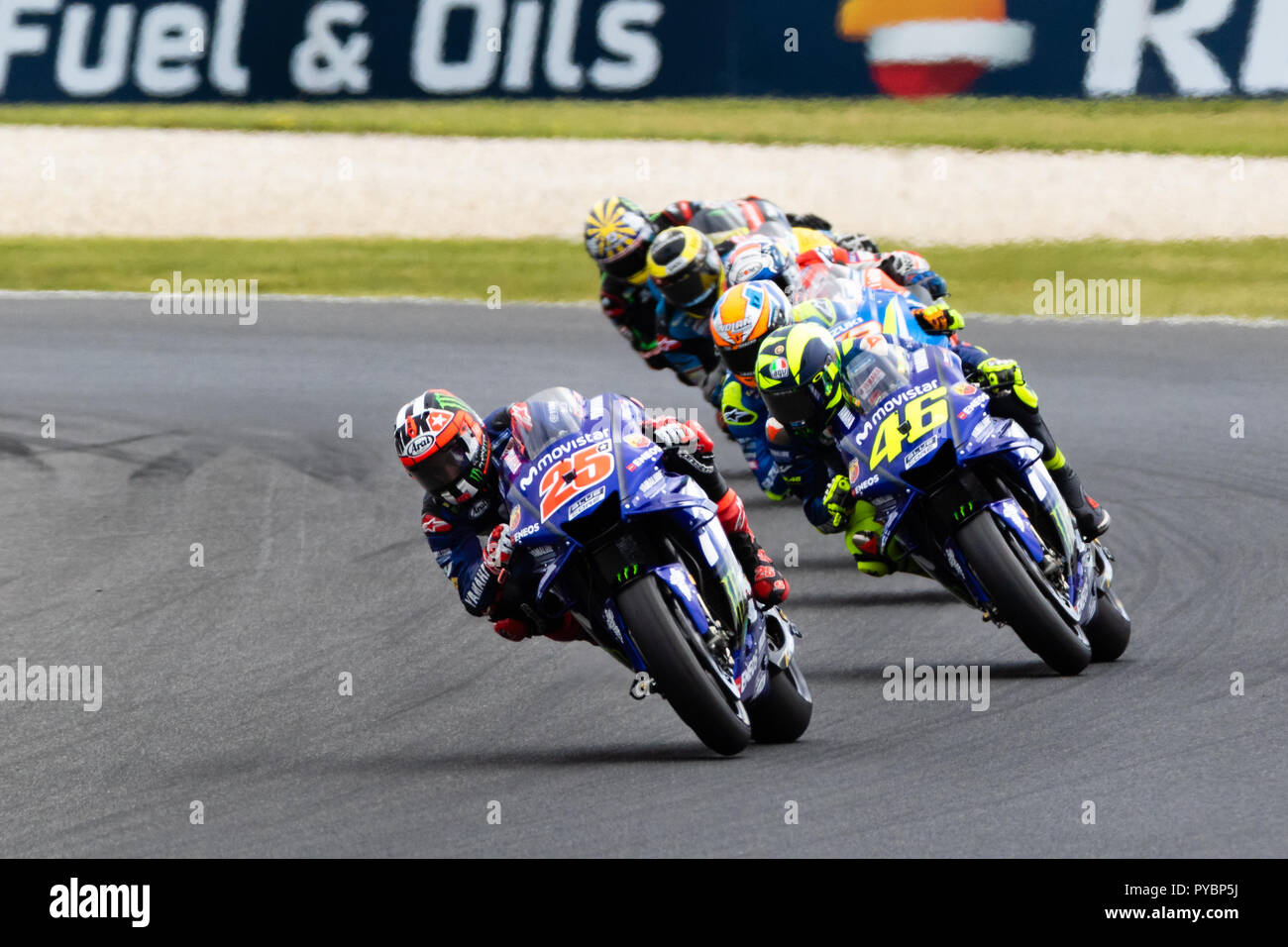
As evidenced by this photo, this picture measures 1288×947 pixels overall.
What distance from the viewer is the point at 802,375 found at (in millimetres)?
7980

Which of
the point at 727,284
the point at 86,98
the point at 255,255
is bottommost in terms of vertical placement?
the point at 727,284

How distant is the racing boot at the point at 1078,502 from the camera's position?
8.24 m

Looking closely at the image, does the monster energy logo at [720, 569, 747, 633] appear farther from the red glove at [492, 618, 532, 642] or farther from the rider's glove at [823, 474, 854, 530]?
the rider's glove at [823, 474, 854, 530]

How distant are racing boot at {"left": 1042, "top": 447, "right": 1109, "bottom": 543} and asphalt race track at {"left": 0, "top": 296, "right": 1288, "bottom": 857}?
1.69ft

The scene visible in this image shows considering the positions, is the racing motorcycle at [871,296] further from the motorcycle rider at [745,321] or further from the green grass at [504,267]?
the green grass at [504,267]

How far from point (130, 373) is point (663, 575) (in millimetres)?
10288

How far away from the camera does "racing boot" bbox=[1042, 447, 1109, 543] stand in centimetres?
824

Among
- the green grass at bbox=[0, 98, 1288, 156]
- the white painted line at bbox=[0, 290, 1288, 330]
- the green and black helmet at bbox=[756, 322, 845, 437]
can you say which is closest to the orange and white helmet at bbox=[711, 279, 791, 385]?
the green and black helmet at bbox=[756, 322, 845, 437]

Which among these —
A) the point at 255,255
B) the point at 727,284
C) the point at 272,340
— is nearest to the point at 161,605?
the point at 727,284

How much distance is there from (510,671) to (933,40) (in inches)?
605

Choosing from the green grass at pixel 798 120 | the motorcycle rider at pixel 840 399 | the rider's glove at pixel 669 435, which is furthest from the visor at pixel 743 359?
the green grass at pixel 798 120
